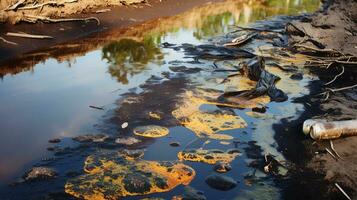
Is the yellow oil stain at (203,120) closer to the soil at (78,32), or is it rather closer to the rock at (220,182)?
the rock at (220,182)

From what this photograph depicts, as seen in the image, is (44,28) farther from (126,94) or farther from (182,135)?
(182,135)

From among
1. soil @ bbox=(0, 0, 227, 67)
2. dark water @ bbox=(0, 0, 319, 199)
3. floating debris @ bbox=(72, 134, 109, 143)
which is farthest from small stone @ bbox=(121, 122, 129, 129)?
soil @ bbox=(0, 0, 227, 67)

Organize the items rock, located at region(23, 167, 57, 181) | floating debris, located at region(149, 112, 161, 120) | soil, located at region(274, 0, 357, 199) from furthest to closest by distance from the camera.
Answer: floating debris, located at region(149, 112, 161, 120), soil, located at region(274, 0, 357, 199), rock, located at region(23, 167, 57, 181)

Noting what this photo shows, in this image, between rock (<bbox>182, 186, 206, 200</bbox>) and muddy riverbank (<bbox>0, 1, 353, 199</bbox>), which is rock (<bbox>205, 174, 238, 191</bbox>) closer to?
muddy riverbank (<bbox>0, 1, 353, 199</bbox>)

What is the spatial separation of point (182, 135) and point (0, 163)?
2648mm

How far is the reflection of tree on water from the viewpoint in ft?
30.7

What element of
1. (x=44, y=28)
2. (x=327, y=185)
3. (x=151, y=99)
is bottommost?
(x=327, y=185)

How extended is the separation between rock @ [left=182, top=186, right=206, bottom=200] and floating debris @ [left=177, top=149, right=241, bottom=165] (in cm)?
75

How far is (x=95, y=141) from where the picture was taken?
5.83 metres

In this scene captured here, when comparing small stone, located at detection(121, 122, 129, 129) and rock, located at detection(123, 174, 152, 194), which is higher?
small stone, located at detection(121, 122, 129, 129)

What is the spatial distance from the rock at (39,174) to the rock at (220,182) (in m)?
1.96

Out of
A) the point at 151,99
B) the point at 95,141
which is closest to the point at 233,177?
the point at 95,141

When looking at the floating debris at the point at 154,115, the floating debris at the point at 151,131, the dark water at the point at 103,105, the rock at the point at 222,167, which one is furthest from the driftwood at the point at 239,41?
the rock at the point at 222,167

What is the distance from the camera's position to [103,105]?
719 centimetres
